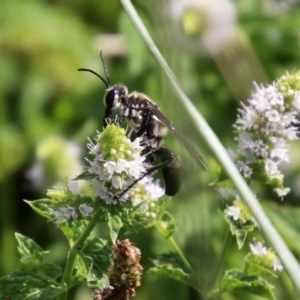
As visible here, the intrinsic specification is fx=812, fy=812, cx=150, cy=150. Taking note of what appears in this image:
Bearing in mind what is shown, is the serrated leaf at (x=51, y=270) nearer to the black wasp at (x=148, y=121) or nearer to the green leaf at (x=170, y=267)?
the green leaf at (x=170, y=267)

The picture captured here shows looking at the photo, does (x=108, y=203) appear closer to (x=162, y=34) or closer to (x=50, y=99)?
(x=162, y=34)

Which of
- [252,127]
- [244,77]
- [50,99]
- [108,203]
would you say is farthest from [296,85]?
[50,99]

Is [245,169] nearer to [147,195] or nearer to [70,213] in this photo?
[147,195]

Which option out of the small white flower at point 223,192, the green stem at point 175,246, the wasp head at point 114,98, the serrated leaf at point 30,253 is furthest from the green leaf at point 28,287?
the wasp head at point 114,98

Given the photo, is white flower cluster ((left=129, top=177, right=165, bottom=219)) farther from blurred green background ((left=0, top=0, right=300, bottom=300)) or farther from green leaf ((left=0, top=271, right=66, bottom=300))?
blurred green background ((left=0, top=0, right=300, bottom=300))

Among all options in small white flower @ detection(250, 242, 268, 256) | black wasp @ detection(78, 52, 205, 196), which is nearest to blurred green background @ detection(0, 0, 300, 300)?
black wasp @ detection(78, 52, 205, 196)

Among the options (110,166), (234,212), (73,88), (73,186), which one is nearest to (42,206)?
(73,186)
